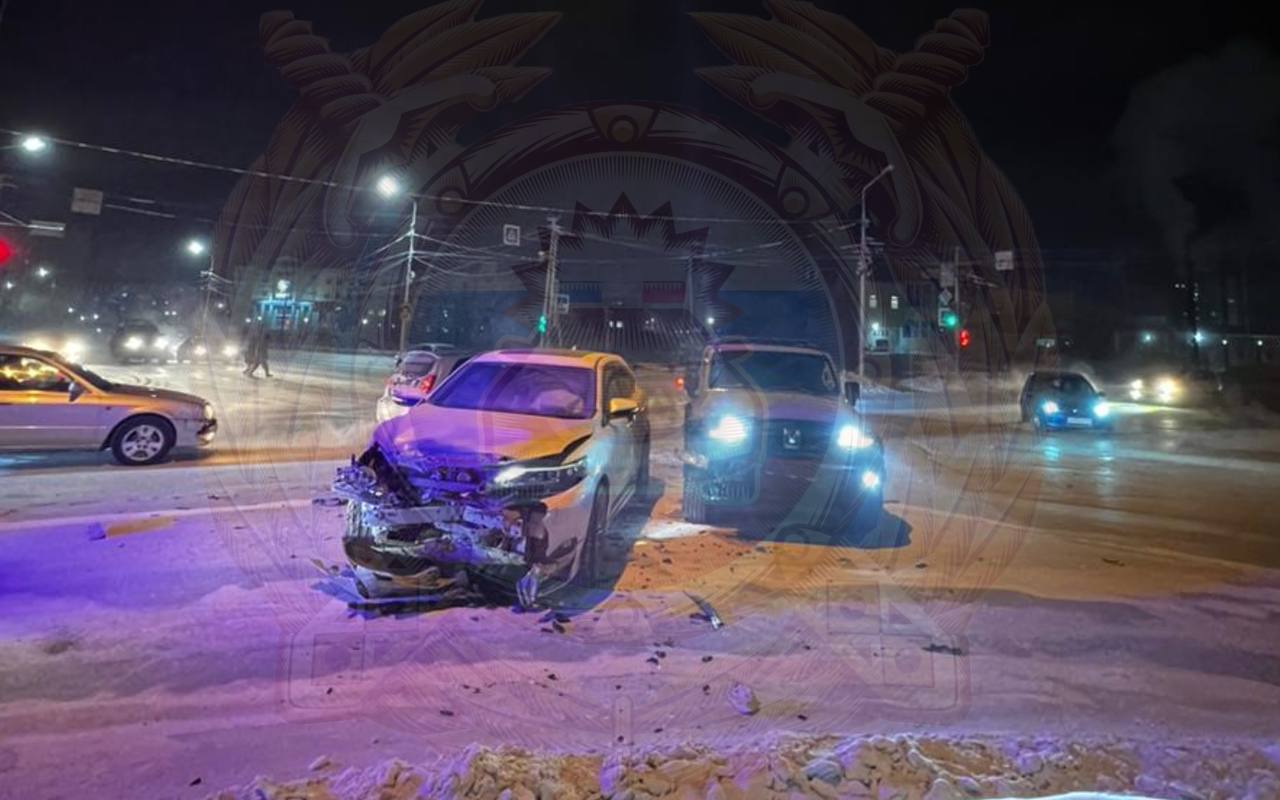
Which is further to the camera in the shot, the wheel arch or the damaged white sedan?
the wheel arch

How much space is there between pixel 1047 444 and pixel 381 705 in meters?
16.9

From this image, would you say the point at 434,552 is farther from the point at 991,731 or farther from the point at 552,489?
the point at 991,731

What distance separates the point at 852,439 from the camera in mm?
7211

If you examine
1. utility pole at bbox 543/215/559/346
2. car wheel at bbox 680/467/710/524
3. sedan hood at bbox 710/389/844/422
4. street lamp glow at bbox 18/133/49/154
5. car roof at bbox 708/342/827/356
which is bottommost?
car wheel at bbox 680/467/710/524

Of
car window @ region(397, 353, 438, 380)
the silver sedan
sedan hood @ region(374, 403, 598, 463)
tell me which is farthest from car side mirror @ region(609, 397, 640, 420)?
car window @ region(397, 353, 438, 380)

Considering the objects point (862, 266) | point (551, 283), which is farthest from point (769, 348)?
point (551, 283)

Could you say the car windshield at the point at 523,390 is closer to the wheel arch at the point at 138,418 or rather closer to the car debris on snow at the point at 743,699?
the car debris on snow at the point at 743,699

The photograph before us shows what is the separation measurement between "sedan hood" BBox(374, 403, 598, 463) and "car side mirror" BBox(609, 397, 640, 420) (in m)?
0.35

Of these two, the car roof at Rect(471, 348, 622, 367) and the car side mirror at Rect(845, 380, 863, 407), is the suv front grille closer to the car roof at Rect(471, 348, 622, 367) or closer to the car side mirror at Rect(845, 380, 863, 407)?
the car side mirror at Rect(845, 380, 863, 407)

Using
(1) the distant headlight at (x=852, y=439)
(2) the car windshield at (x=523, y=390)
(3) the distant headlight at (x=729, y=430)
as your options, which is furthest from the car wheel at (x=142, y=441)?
(1) the distant headlight at (x=852, y=439)

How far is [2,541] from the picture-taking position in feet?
19.7

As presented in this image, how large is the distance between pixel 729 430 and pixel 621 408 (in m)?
1.58

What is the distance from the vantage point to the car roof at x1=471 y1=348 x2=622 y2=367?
6.90 metres

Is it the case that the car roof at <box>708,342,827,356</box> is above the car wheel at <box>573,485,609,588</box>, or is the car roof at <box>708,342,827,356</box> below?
above
